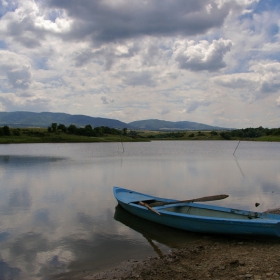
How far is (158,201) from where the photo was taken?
1564 cm

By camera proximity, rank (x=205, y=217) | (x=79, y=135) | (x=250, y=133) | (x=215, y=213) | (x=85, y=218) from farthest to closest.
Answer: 1. (x=250, y=133)
2. (x=79, y=135)
3. (x=85, y=218)
4. (x=215, y=213)
5. (x=205, y=217)

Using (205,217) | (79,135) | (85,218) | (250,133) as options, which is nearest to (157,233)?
(205,217)

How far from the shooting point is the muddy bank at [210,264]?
28.1 feet

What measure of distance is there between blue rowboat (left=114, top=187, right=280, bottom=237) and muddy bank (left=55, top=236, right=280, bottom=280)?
0.60m

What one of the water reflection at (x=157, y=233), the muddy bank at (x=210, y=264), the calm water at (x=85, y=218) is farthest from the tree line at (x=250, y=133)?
the muddy bank at (x=210, y=264)

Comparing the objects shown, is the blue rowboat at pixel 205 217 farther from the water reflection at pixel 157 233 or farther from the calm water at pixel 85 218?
the calm water at pixel 85 218

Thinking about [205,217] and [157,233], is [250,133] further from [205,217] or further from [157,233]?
[205,217]

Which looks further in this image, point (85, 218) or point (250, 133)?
point (250, 133)

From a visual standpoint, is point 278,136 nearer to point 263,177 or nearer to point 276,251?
point 263,177

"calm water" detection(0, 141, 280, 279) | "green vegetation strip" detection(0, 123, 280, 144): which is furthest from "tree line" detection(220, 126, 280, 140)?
"calm water" detection(0, 141, 280, 279)

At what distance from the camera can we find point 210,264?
30.5 ft

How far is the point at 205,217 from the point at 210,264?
2.75 meters

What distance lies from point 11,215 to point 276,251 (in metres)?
12.6

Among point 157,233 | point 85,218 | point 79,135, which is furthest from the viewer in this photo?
point 79,135
